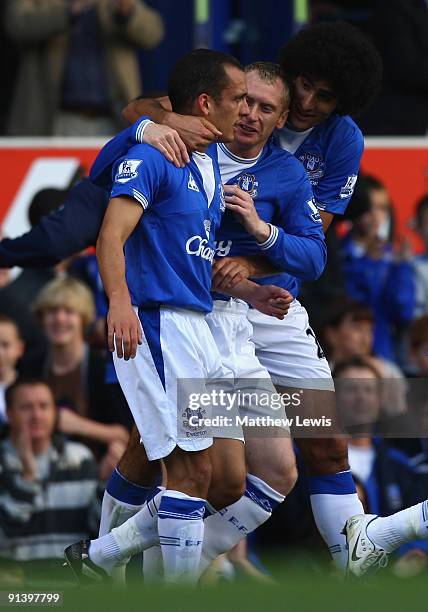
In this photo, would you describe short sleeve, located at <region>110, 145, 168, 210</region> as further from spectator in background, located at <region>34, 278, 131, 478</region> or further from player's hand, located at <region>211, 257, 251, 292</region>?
spectator in background, located at <region>34, 278, 131, 478</region>

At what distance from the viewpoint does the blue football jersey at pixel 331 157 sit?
6.84 m

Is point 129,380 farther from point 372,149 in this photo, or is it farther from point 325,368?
point 372,149

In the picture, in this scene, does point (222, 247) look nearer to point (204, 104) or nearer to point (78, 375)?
point (204, 104)

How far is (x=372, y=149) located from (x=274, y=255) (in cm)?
465

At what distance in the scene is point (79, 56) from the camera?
11.3m

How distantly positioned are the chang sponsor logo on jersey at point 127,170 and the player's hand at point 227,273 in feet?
2.20

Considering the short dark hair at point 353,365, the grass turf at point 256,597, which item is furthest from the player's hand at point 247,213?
the short dark hair at point 353,365

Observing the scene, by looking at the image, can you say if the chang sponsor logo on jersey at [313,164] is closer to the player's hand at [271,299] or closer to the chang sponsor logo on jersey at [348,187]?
the chang sponsor logo on jersey at [348,187]

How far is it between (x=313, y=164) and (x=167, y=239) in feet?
3.50

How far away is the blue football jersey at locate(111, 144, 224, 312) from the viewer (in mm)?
6078

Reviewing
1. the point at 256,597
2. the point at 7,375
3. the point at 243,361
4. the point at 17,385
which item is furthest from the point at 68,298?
the point at 256,597

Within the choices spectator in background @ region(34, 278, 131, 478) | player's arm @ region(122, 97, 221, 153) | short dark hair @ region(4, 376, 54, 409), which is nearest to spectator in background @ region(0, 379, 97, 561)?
short dark hair @ region(4, 376, 54, 409)

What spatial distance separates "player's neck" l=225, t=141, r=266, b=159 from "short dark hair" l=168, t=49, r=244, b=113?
395 millimetres

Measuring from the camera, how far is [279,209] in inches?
261
